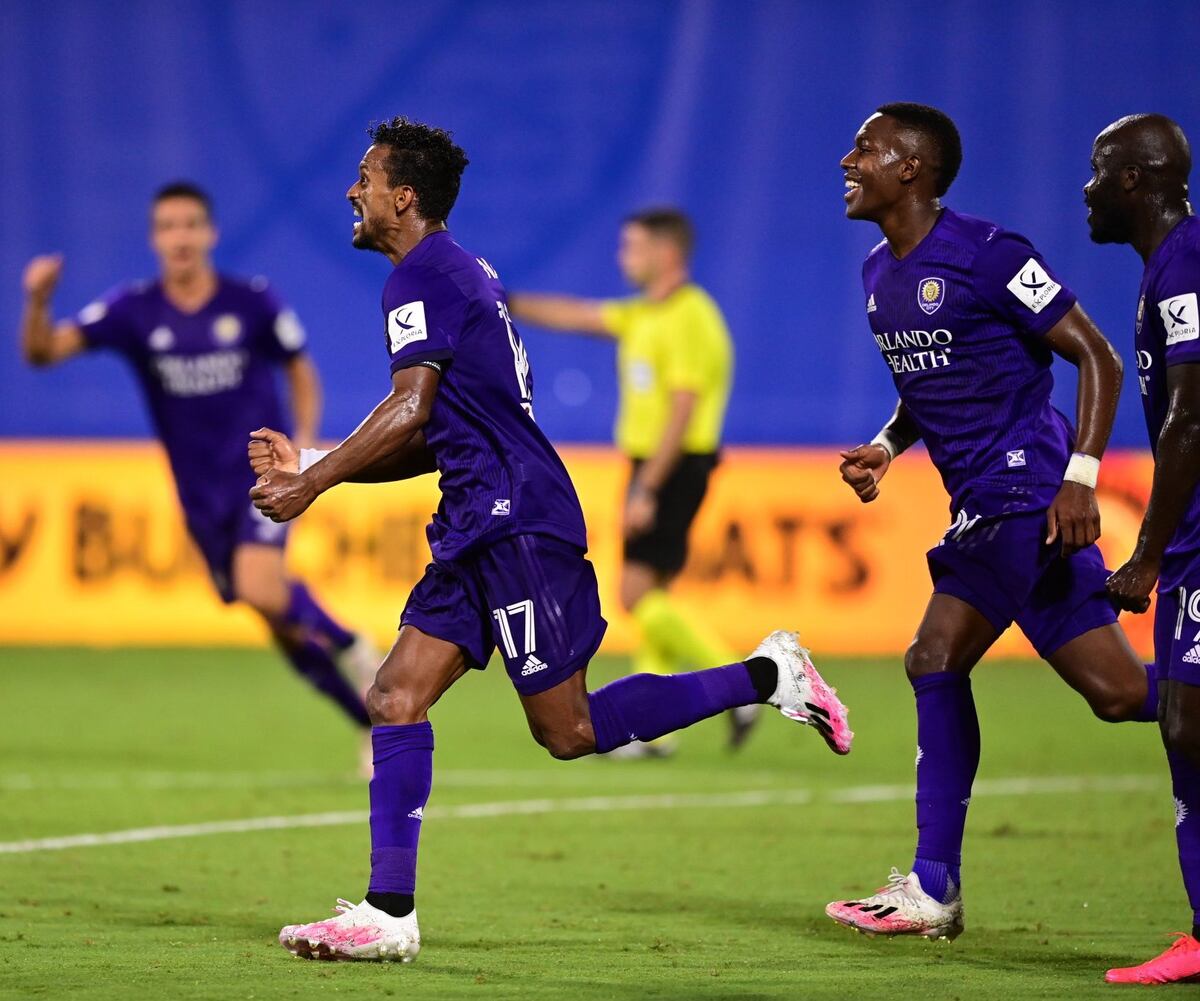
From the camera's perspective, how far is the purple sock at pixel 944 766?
20.1 feet

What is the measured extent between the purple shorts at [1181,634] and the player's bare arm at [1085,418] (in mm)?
279

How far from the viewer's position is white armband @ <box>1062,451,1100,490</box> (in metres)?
5.64

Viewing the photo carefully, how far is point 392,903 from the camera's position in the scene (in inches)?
222

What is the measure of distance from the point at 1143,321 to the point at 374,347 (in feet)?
42.3

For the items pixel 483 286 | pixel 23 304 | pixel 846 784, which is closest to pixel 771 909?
pixel 483 286

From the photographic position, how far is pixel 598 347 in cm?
1773

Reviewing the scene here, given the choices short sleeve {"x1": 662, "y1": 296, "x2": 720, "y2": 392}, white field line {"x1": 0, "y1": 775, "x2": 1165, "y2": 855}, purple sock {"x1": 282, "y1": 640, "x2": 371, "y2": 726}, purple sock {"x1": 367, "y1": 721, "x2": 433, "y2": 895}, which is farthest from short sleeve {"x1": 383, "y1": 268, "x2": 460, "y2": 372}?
short sleeve {"x1": 662, "y1": 296, "x2": 720, "y2": 392}

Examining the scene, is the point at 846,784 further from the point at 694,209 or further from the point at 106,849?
the point at 694,209

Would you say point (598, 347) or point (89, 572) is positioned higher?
point (598, 347)

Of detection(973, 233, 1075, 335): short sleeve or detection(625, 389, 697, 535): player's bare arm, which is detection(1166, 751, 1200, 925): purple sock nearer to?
detection(973, 233, 1075, 335): short sleeve

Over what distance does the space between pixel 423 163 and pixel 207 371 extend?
462 cm

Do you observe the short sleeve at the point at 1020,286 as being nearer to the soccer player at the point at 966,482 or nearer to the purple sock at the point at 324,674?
the soccer player at the point at 966,482

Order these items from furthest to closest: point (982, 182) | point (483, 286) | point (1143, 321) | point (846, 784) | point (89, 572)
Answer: point (982, 182) < point (89, 572) < point (846, 784) < point (483, 286) < point (1143, 321)

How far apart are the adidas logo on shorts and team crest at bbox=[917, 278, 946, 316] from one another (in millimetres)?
1536
